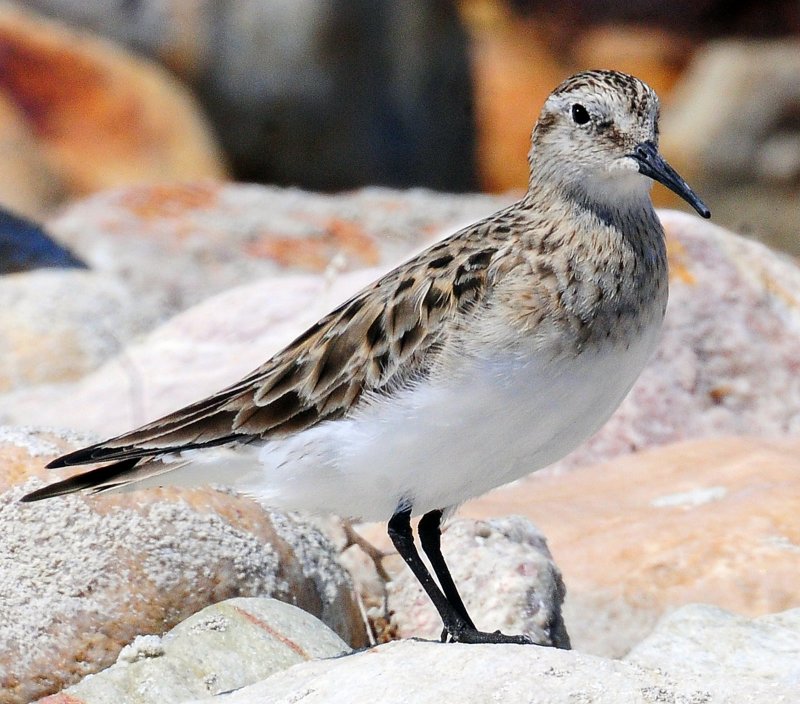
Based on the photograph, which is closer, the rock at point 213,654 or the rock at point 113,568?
the rock at point 213,654

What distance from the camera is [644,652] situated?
5.72 meters

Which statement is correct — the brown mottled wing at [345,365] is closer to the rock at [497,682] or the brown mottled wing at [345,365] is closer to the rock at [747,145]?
the rock at [497,682]

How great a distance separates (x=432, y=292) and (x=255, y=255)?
27.3 ft

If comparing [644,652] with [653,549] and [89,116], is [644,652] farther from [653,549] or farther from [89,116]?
[89,116]

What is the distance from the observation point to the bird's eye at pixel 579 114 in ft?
19.8

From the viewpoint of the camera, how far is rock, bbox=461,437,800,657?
680 cm

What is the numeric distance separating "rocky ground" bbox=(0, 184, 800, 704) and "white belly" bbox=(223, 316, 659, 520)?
48 centimetres

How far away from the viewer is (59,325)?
11.3m

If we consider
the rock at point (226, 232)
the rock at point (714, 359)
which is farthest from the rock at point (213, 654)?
the rock at point (226, 232)

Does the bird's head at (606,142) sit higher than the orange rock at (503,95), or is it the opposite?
the orange rock at (503,95)

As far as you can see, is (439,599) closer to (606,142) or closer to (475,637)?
(475,637)

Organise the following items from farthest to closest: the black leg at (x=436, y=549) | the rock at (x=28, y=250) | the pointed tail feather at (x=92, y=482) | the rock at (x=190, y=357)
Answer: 1. the rock at (x=28, y=250)
2. the rock at (x=190, y=357)
3. the black leg at (x=436, y=549)
4. the pointed tail feather at (x=92, y=482)

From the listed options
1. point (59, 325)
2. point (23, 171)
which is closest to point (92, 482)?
point (59, 325)

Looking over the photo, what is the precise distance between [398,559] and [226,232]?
7.53 m
